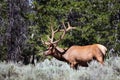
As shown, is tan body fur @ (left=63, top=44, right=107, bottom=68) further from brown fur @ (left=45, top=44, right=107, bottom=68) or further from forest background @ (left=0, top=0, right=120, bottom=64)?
forest background @ (left=0, top=0, right=120, bottom=64)

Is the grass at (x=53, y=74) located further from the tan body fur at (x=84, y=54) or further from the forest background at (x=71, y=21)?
the forest background at (x=71, y=21)

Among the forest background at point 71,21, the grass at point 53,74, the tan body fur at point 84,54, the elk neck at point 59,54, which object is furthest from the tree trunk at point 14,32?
the grass at point 53,74

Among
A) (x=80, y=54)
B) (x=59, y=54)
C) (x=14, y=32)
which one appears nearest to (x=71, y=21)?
(x=14, y=32)

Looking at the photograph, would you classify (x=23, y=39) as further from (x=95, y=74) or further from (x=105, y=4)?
(x=95, y=74)

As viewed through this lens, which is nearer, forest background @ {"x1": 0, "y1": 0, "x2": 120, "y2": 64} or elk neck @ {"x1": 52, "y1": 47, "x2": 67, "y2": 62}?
elk neck @ {"x1": 52, "y1": 47, "x2": 67, "y2": 62}

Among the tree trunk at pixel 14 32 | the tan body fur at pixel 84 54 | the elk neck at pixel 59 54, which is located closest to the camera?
the tan body fur at pixel 84 54

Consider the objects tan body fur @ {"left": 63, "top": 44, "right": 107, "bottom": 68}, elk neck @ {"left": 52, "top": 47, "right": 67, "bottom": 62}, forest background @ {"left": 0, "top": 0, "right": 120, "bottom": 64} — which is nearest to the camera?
tan body fur @ {"left": 63, "top": 44, "right": 107, "bottom": 68}

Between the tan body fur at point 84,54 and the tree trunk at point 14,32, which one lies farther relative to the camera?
the tree trunk at point 14,32

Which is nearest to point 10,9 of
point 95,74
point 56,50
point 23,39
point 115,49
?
point 23,39

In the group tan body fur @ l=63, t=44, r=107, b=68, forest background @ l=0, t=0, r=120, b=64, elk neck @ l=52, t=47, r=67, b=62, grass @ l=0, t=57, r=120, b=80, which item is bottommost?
forest background @ l=0, t=0, r=120, b=64

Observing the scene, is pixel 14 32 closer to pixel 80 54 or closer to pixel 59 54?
pixel 59 54

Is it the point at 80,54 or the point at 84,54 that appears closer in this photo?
the point at 84,54

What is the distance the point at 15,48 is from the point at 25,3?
10.4 feet

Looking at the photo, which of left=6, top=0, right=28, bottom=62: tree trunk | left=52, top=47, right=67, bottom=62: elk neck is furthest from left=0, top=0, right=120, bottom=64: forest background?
left=52, top=47, right=67, bottom=62: elk neck
